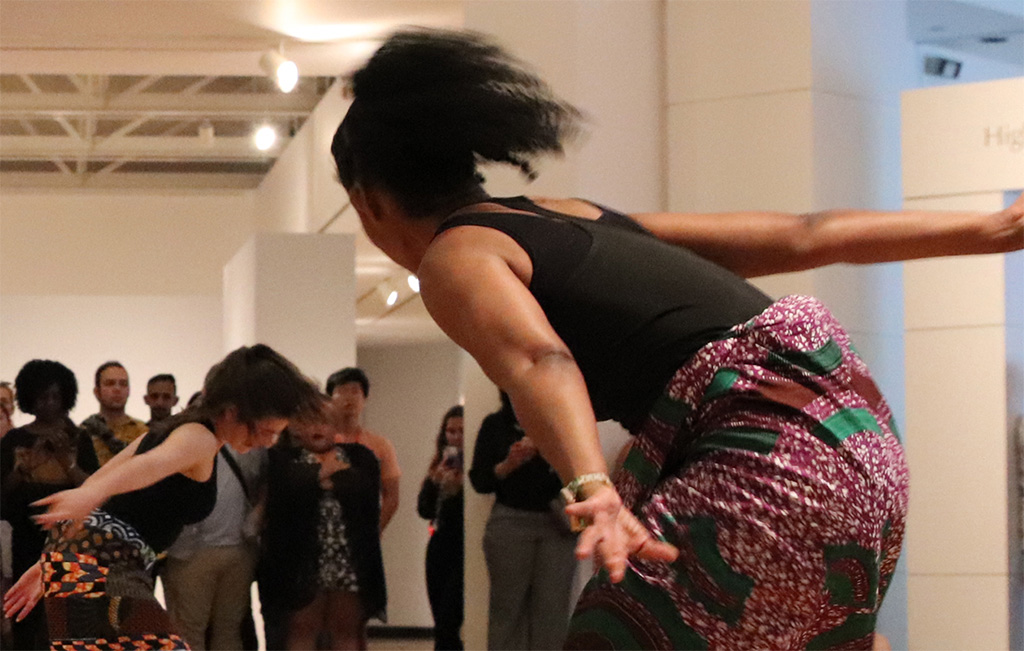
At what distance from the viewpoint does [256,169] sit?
12625 millimetres

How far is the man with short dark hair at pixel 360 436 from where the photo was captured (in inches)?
226

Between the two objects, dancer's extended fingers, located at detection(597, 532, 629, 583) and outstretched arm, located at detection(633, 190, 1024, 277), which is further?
outstretched arm, located at detection(633, 190, 1024, 277)

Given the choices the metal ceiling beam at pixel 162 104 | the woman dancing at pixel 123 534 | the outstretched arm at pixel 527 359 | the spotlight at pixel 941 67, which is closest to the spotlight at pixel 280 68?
the spotlight at pixel 941 67

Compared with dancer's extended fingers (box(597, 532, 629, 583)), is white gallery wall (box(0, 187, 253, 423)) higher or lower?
higher

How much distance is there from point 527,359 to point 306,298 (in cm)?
683

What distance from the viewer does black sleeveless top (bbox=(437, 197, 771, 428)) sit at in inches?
52.8

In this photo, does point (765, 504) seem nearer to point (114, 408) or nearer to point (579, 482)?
point (579, 482)

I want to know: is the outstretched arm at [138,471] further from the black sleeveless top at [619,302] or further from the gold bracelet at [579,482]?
the gold bracelet at [579,482]

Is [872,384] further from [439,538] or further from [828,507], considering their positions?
[439,538]

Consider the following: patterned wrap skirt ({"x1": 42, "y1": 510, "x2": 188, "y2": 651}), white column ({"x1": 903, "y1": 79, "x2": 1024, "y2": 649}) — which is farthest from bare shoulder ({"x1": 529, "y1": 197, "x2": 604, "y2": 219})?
white column ({"x1": 903, "y1": 79, "x2": 1024, "y2": 649})

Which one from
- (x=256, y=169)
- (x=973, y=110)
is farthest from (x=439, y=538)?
(x=256, y=169)

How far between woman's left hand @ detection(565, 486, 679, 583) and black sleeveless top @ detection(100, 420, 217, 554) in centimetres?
221

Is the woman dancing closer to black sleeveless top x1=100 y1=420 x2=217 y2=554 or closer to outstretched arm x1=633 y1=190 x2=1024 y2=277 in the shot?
black sleeveless top x1=100 y1=420 x2=217 y2=554

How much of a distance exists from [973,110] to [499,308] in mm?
3532
